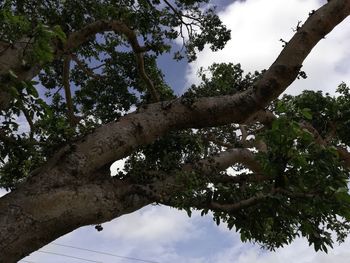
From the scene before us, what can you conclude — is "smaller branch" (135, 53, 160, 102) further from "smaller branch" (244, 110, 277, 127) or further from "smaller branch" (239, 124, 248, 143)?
"smaller branch" (239, 124, 248, 143)

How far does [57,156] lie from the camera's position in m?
5.14

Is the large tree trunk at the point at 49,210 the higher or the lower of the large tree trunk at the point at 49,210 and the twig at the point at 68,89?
the lower

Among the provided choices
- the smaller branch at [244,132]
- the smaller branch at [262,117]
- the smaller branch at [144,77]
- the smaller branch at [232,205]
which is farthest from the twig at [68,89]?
the smaller branch at [232,205]

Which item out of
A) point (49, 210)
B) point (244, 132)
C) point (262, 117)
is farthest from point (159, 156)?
point (244, 132)

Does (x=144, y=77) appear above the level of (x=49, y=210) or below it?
above

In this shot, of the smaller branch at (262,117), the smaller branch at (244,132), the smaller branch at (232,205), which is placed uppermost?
the smaller branch at (244,132)

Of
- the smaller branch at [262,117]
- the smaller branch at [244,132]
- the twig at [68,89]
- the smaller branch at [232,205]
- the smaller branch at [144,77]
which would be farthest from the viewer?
the smaller branch at [244,132]

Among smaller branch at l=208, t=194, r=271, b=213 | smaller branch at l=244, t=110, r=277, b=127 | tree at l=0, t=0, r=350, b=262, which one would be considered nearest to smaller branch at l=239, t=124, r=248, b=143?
tree at l=0, t=0, r=350, b=262

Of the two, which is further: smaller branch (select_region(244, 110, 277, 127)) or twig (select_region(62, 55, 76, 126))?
twig (select_region(62, 55, 76, 126))

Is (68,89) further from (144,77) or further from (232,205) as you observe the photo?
(232,205)

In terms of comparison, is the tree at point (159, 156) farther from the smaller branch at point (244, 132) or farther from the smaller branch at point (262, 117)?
the smaller branch at point (244, 132)

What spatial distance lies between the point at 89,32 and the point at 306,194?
471 cm

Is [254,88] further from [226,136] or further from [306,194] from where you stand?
[226,136]

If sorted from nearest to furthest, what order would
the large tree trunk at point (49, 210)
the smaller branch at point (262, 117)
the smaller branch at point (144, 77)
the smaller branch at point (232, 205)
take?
1. the large tree trunk at point (49, 210)
2. the smaller branch at point (232, 205)
3. the smaller branch at point (262, 117)
4. the smaller branch at point (144, 77)
